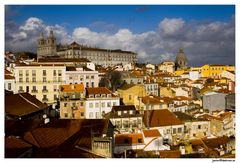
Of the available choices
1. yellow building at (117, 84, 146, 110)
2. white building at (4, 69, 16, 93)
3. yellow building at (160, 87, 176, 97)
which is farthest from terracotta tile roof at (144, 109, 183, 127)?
yellow building at (160, 87, 176, 97)

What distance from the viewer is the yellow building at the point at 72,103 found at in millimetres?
10905

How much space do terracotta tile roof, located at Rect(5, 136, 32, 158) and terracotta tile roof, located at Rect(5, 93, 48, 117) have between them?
2.66 meters

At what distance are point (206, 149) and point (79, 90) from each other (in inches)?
220

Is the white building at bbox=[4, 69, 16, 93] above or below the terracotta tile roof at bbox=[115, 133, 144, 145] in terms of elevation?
above

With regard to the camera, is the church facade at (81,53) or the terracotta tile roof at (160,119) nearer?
the terracotta tile roof at (160,119)

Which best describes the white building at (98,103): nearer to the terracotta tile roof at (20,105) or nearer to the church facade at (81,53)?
the terracotta tile roof at (20,105)

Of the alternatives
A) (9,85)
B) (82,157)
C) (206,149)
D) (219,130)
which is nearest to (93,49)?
(9,85)

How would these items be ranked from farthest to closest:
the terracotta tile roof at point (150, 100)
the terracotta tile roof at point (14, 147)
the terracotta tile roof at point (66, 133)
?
1. the terracotta tile roof at point (150, 100)
2. the terracotta tile roof at point (66, 133)
3. the terracotta tile roof at point (14, 147)

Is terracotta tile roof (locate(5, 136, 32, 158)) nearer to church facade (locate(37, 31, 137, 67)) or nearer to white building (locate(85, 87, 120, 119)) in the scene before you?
white building (locate(85, 87, 120, 119))

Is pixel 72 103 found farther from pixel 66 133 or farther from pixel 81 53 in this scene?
pixel 81 53

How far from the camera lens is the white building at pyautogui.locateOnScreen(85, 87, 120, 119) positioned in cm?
1113

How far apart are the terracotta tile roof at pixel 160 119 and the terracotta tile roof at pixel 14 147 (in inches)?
222

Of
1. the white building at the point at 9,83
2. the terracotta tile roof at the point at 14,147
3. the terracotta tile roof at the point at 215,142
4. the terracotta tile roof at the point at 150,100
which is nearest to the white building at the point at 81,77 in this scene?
the white building at the point at 9,83

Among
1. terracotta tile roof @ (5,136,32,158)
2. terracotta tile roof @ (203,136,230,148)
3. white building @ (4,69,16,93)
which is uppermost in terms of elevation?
white building @ (4,69,16,93)
